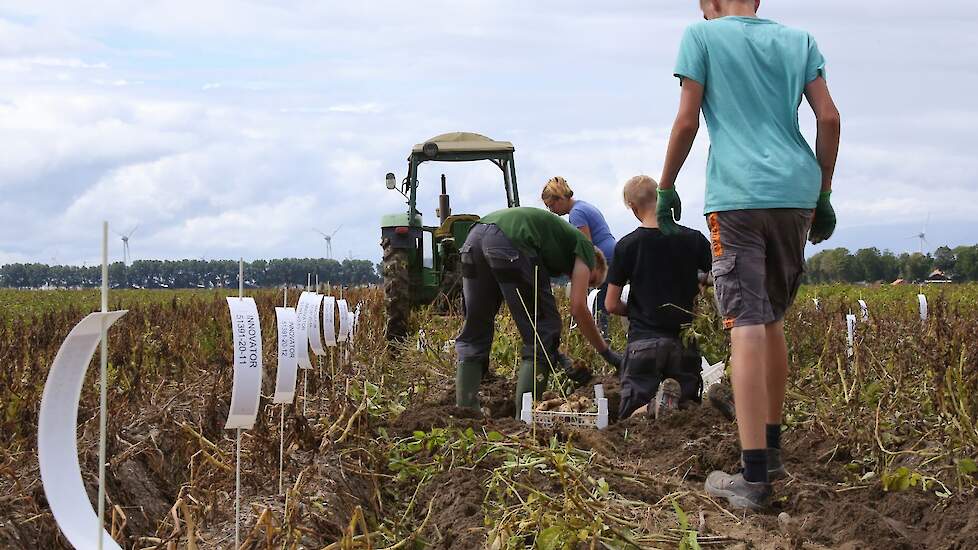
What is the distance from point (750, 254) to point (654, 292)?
1784mm

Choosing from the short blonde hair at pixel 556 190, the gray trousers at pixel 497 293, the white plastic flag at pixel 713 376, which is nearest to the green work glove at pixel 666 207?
the gray trousers at pixel 497 293

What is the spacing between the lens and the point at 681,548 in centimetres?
270

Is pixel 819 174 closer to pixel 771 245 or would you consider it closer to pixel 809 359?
pixel 771 245

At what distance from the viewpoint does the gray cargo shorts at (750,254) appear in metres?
3.41

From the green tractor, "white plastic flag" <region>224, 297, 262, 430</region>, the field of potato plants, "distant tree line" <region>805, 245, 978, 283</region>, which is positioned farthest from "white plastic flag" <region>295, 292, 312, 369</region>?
"distant tree line" <region>805, 245, 978, 283</region>

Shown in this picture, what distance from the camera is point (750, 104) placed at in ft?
11.5

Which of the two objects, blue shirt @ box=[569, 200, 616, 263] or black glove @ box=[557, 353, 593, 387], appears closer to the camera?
black glove @ box=[557, 353, 593, 387]

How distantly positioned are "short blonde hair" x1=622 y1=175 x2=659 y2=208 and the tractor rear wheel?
4.23m

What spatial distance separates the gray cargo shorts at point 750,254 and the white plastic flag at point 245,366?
1611mm

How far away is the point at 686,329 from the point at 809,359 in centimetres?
234

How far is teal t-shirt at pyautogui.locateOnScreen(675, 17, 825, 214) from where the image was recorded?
3441mm

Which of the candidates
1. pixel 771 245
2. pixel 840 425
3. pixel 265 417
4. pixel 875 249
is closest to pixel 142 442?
pixel 265 417

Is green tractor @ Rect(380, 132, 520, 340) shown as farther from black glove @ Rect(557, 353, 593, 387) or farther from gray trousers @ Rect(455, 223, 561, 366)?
gray trousers @ Rect(455, 223, 561, 366)

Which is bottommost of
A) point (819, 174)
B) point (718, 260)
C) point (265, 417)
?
point (265, 417)
